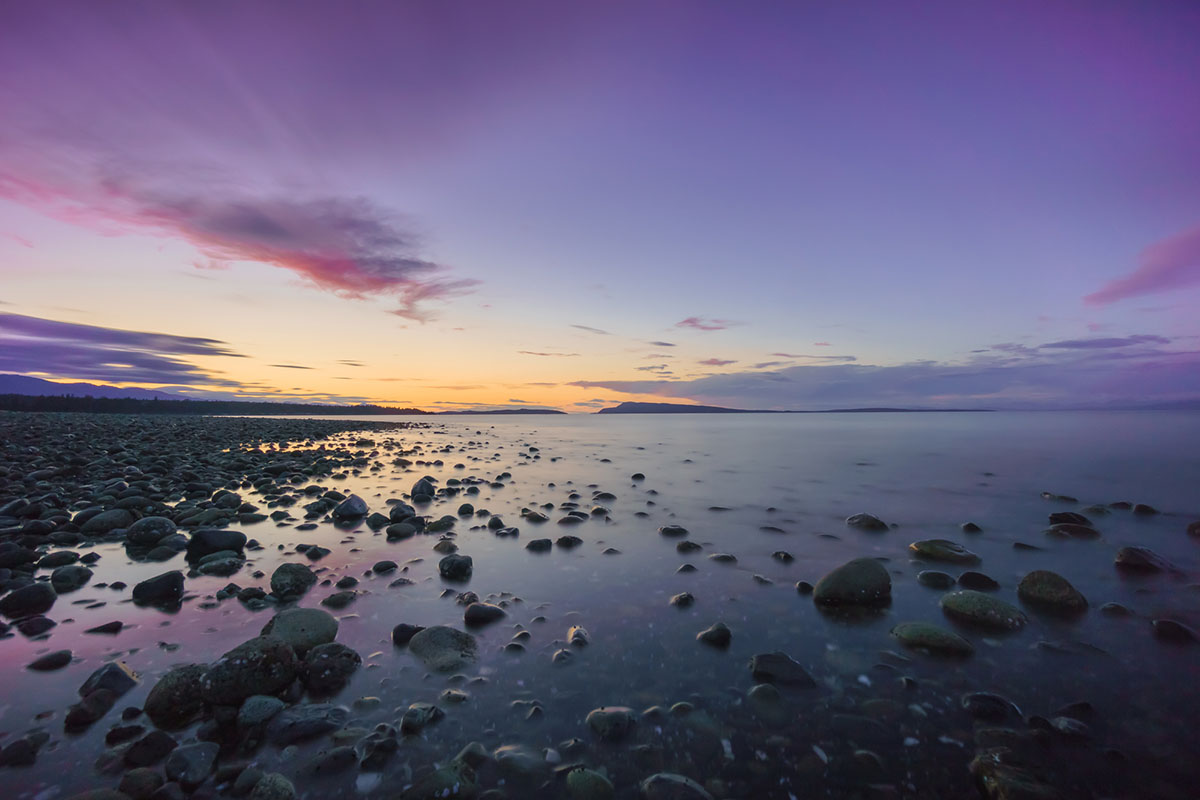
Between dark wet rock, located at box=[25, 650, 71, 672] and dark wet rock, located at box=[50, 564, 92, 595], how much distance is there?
2800 millimetres

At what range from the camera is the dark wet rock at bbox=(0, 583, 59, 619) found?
22.0 ft

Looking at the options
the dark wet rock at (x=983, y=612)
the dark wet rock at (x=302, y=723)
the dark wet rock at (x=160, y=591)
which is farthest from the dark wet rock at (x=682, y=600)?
the dark wet rock at (x=160, y=591)

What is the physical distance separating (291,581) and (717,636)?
6.73 metres

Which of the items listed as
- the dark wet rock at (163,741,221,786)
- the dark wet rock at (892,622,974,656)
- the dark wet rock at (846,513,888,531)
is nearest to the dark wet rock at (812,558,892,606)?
the dark wet rock at (892,622,974,656)

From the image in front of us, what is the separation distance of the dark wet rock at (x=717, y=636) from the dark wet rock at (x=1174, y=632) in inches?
224

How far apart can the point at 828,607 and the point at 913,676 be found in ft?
6.43

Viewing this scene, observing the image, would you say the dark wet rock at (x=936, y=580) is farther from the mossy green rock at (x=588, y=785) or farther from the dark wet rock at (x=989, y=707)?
the mossy green rock at (x=588, y=785)

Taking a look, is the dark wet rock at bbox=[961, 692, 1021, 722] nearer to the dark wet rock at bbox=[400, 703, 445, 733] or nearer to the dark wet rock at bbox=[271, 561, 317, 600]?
the dark wet rock at bbox=[400, 703, 445, 733]

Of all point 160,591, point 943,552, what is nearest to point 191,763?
point 160,591

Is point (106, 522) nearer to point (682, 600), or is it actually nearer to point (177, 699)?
point (177, 699)

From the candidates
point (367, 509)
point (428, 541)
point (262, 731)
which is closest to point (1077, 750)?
point (262, 731)

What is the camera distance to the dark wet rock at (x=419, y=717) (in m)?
4.41

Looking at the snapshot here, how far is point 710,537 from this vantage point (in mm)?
11367

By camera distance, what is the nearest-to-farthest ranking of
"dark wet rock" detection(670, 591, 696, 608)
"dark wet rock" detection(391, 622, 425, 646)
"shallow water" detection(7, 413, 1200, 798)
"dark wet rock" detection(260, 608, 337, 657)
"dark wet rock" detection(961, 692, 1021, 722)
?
"shallow water" detection(7, 413, 1200, 798) < "dark wet rock" detection(961, 692, 1021, 722) < "dark wet rock" detection(260, 608, 337, 657) < "dark wet rock" detection(391, 622, 425, 646) < "dark wet rock" detection(670, 591, 696, 608)
